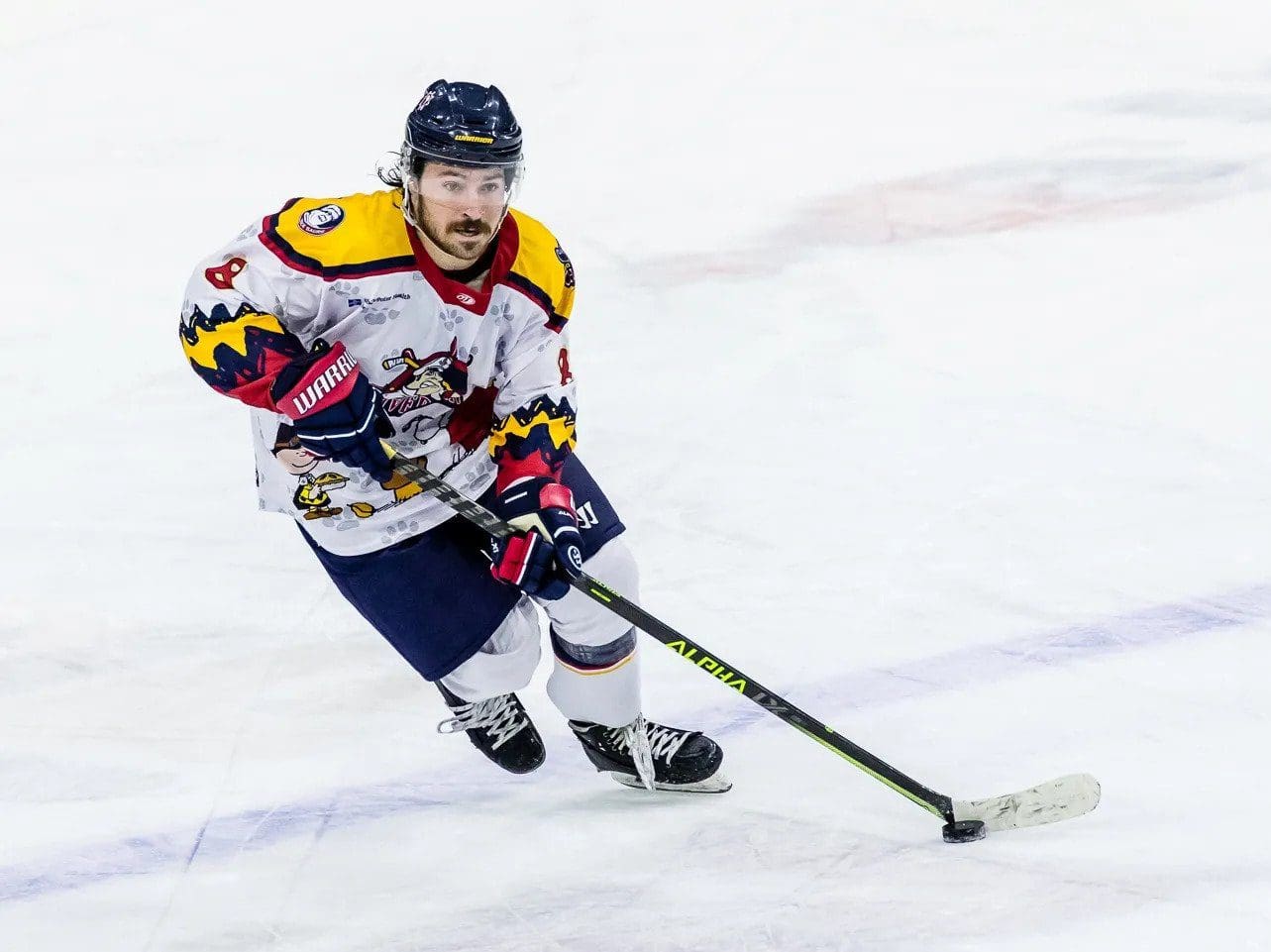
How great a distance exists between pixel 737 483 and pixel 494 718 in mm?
1022

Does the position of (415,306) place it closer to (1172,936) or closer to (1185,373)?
(1172,936)

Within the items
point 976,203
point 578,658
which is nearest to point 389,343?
point 578,658

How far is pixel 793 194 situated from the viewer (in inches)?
186

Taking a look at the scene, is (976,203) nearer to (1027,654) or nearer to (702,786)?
(1027,654)

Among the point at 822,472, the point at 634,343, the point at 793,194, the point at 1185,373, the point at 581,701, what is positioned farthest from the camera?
the point at 793,194

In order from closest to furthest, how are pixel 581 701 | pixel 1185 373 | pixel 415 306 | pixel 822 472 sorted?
1. pixel 415 306
2. pixel 581 701
3. pixel 822 472
4. pixel 1185 373

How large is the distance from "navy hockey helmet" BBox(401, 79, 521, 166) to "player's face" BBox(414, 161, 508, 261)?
2cm

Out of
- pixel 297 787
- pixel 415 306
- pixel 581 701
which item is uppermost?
pixel 415 306

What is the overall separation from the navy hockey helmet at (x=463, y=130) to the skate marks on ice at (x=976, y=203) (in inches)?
80.2

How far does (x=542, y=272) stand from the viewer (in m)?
2.41

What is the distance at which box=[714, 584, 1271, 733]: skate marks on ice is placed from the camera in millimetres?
2775

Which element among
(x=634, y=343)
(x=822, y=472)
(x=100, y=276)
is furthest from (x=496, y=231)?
(x=100, y=276)

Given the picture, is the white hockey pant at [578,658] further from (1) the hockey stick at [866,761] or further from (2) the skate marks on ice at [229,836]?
(2) the skate marks on ice at [229,836]

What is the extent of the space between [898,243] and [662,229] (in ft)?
2.37
